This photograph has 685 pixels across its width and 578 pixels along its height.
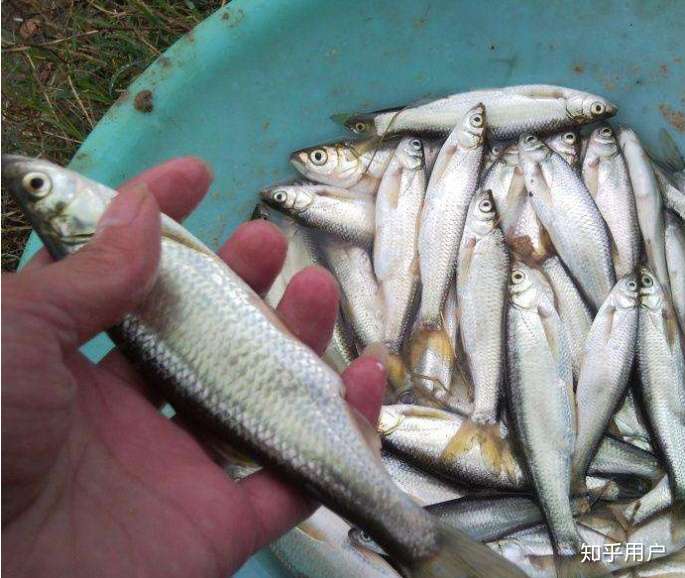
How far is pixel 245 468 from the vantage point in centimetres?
178

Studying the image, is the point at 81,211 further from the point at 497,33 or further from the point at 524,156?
the point at 497,33

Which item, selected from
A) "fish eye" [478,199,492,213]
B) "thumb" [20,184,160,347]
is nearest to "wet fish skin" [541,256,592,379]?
"fish eye" [478,199,492,213]

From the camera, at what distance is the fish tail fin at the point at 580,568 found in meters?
2.04

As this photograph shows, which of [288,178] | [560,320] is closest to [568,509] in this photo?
[560,320]

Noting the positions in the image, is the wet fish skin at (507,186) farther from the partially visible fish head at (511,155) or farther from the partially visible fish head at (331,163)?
the partially visible fish head at (331,163)

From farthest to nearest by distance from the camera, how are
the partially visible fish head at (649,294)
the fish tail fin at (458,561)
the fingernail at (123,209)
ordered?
the partially visible fish head at (649,294)
the fish tail fin at (458,561)
the fingernail at (123,209)

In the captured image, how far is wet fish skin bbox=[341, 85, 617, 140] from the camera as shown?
8.24ft

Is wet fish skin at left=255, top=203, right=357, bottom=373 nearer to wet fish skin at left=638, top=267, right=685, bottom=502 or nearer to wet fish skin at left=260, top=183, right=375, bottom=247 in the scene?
wet fish skin at left=260, top=183, right=375, bottom=247

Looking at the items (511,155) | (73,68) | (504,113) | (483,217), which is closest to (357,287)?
(483,217)

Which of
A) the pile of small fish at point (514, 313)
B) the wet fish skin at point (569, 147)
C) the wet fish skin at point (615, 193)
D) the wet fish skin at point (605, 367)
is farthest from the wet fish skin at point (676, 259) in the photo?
the wet fish skin at point (569, 147)

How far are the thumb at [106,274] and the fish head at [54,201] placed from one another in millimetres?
100

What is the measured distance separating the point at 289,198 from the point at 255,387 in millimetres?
1074

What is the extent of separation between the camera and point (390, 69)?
8.98 ft

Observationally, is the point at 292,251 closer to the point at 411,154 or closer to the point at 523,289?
the point at 411,154
